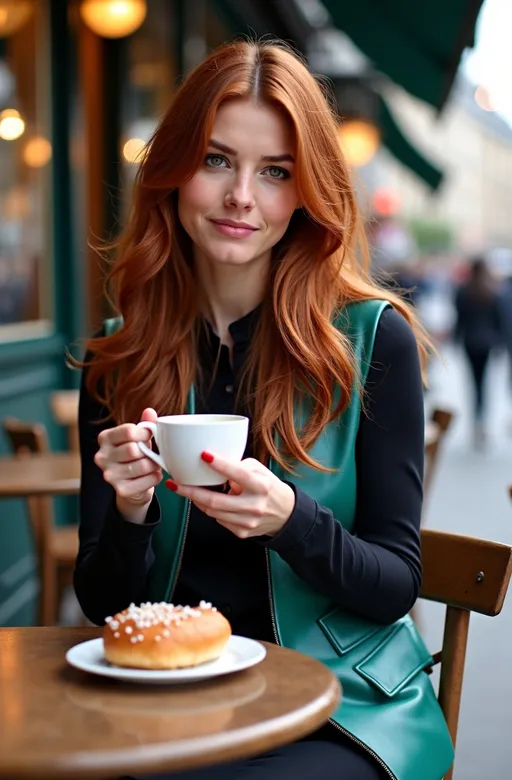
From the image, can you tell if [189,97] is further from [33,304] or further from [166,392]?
[33,304]

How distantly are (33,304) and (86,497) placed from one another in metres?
4.06

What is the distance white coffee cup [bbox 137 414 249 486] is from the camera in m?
1.44

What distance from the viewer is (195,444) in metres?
1.44

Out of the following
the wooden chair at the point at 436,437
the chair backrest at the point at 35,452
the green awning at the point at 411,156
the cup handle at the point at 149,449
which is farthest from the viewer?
the green awning at the point at 411,156

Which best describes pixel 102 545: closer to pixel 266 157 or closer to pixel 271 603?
pixel 271 603

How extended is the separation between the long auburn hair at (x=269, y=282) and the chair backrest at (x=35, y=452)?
6.79 ft

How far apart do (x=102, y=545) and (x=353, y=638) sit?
1.42 ft

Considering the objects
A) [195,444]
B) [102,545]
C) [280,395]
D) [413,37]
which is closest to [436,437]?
[280,395]

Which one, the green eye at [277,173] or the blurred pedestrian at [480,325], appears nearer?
the green eye at [277,173]

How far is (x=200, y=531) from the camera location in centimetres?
198

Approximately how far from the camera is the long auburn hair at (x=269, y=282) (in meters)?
1.97

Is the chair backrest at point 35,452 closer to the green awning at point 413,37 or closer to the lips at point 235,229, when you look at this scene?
the lips at point 235,229

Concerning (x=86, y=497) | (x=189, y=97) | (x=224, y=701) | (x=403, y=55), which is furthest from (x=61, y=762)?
(x=403, y=55)

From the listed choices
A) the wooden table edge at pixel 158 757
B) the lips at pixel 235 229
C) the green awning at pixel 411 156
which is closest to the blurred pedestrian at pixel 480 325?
the green awning at pixel 411 156
